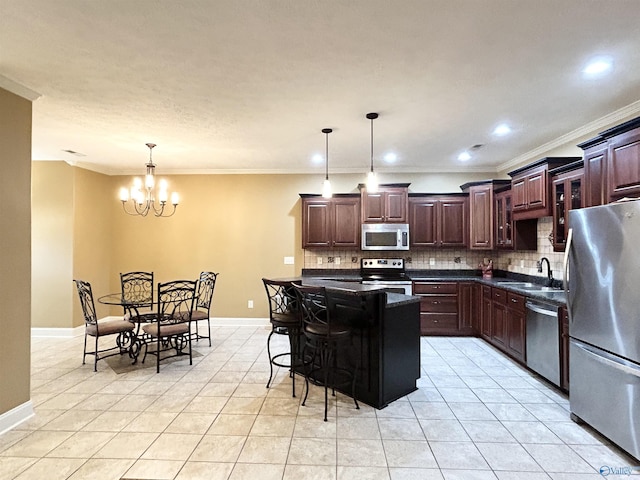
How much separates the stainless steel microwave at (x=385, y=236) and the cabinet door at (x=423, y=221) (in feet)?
0.71

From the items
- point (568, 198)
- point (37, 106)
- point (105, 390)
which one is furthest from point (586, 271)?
point (37, 106)

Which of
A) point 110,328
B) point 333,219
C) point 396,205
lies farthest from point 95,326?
point 396,205

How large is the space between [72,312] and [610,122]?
23.7 ft

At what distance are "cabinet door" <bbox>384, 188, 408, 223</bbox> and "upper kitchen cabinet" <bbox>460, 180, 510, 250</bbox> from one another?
39.9 inches

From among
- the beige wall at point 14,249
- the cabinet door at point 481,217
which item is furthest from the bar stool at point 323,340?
the cabinet door at point 481,217

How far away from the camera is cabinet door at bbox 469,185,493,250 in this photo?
5.07 m

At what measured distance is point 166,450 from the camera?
2332mm

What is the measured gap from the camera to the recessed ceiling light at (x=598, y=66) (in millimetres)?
2344

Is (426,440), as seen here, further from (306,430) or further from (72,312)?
(72,312)

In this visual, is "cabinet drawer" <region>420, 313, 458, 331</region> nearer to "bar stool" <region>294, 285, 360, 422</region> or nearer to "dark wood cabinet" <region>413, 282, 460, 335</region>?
"dark wood cabinet" <region>413, 282, 460, 335</region>

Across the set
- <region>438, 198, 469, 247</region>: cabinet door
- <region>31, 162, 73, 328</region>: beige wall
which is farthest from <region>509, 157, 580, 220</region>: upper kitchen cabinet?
<region>31, 162, 73, 328</region>: beige wall

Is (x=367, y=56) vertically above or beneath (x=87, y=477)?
above

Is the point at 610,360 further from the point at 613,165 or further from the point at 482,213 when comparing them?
the point at 482,213

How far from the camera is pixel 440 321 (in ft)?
16.7
